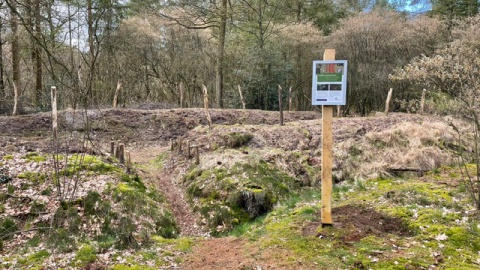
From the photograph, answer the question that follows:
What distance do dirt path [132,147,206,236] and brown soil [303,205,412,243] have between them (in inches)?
87.6

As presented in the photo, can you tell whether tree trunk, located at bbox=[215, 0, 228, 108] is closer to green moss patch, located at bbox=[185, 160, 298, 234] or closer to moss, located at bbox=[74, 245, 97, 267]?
green moss patch, located at bbox=[185, 160, 298, 234]

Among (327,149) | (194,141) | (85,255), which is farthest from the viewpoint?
(194,141)

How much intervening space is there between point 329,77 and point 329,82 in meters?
0.07

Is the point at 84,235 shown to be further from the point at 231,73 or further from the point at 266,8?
the point at 266,8

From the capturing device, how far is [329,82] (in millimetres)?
4211

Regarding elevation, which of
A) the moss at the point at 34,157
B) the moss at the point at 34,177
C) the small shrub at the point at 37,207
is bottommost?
the small shrub at the point at 37,207

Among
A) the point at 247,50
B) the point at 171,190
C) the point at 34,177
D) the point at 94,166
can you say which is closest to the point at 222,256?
the point at 94,166

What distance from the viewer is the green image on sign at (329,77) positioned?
418 cm

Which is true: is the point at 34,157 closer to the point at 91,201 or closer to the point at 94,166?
the point at 94,166

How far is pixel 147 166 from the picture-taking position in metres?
9.53

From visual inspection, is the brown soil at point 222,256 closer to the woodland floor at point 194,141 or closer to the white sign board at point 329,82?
the woodland floor at point 194,141

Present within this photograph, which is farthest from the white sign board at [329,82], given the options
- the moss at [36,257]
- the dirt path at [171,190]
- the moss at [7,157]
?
the moss at [7,157]

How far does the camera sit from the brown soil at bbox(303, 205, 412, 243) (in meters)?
4.18

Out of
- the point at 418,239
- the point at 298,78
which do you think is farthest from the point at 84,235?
the point at 298,78
